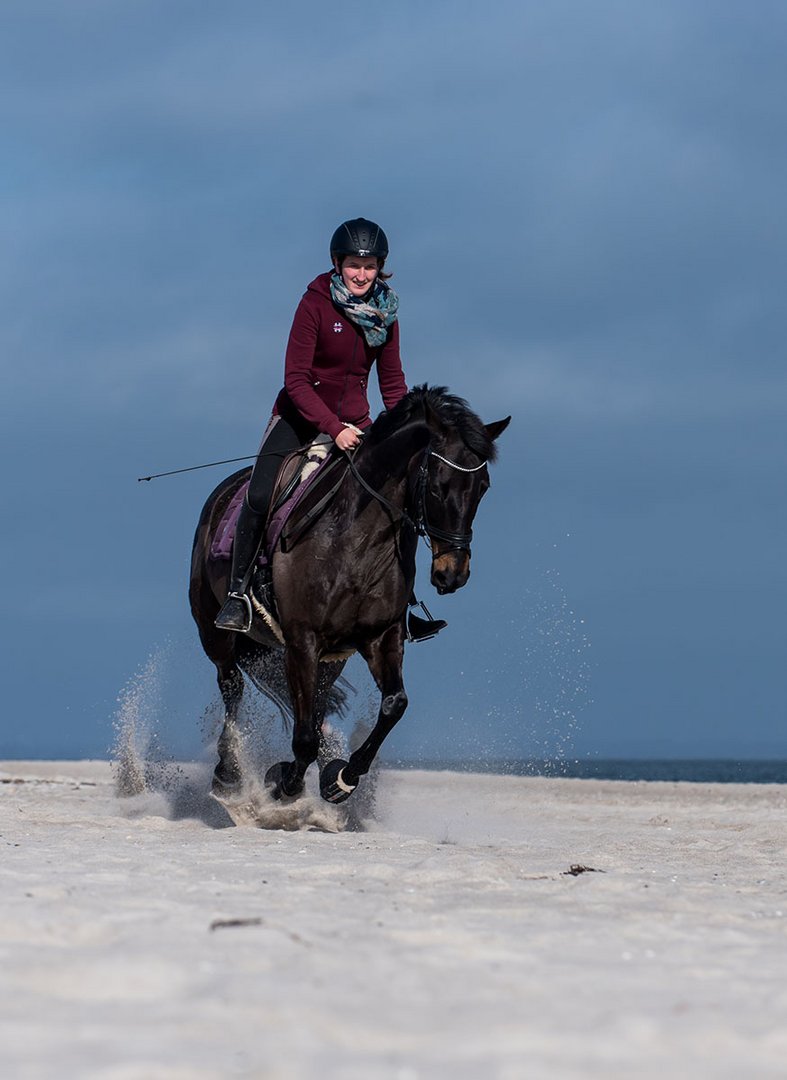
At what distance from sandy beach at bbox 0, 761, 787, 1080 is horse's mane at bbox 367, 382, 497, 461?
8.35 feet

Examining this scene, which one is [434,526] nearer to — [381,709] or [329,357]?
[381,709]

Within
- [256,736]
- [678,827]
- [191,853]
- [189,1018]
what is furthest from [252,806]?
[189,1018]

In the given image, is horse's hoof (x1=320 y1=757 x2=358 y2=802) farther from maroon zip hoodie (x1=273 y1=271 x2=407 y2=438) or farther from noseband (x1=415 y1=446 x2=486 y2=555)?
maroon zip hoodie (x1=273 y1=271 x2=407 y2=438)

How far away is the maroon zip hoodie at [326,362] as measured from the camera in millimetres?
9961

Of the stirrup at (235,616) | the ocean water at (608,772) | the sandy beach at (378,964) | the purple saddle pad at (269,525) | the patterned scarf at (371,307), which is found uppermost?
the patterned scarf at (371,307)

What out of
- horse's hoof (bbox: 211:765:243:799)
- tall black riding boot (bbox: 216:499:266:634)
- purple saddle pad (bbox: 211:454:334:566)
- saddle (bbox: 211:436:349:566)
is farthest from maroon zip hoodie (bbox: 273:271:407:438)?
horse's hoof (bbox: 211:765:243:799)

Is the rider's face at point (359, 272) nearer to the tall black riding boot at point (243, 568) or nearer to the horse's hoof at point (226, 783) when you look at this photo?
the tall black riding boot at point (243, 568)

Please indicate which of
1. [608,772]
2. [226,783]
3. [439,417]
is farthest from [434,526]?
[608,772]

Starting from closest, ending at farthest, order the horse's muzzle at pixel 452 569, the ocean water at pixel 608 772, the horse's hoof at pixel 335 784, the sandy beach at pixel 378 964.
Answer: the sandy beach at pixel 378 964
the horse's muzzle at pixel 452 569
the horse's hoof at pixel 335 784
the ocean water at pixel 608 772

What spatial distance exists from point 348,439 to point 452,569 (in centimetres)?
149

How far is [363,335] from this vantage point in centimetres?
1020

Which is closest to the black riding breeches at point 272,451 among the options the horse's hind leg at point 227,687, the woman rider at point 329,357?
the woman rider at point 329,357

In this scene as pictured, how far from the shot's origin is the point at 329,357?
10.2 m

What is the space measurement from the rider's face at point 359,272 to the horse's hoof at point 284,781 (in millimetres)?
3461
